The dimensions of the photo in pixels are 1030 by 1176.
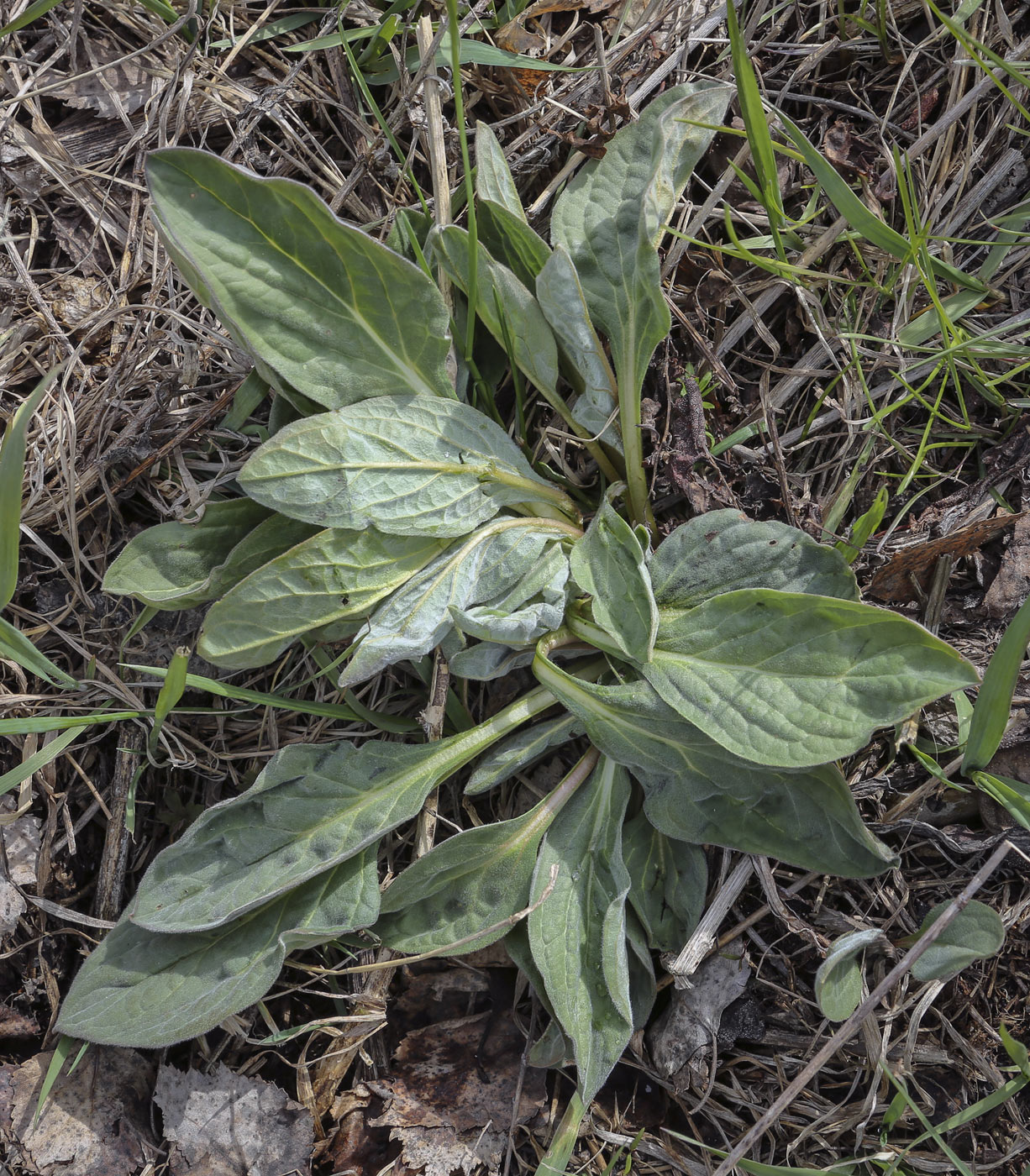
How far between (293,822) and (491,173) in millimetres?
1552

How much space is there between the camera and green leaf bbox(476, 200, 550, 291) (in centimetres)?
202

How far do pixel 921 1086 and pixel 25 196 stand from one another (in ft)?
10.7

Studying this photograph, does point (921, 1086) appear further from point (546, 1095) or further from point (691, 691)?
point (691, 691)

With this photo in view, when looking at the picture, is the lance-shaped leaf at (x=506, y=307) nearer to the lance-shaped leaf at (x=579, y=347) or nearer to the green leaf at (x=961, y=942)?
the lance-shaped leaf at (x=579, y=347)

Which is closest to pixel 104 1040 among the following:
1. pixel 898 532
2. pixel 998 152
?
pixel 898 532

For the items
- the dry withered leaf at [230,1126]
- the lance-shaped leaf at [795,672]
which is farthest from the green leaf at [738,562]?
the dry withered leaf at [230,1126]

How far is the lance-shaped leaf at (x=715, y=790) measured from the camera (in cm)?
181

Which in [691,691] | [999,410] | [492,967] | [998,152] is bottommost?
[492,967]

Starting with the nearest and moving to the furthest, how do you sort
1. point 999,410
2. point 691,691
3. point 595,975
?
1. point 691,691
2. point 595,975
3. point 999,410

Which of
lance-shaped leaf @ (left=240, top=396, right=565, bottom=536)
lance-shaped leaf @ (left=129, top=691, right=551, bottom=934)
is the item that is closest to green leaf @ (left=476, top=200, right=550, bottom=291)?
lance-shaped leaf @ (left=240, top=396, right=565, bottom=536)

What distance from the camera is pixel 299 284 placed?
74.4 inches

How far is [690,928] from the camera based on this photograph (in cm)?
204

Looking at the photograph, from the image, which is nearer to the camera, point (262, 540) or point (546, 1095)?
point (262, 540)

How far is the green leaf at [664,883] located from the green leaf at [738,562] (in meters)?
0.57
